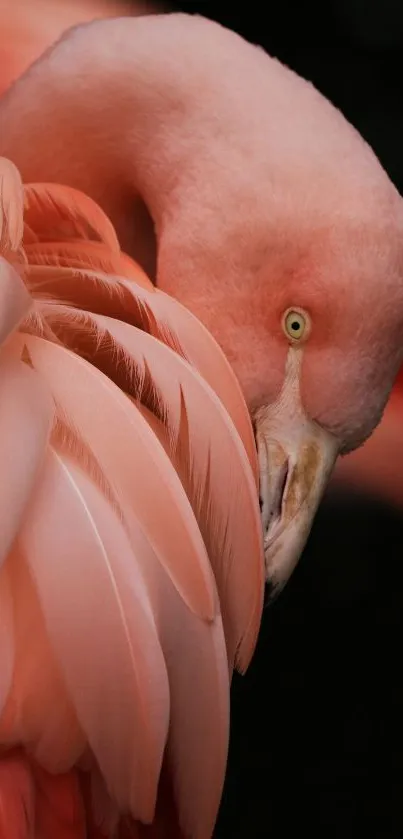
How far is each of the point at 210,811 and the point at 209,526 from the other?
0.61ft

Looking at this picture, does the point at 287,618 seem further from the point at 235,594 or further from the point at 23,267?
the point at 23,267

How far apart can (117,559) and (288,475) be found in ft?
0.74

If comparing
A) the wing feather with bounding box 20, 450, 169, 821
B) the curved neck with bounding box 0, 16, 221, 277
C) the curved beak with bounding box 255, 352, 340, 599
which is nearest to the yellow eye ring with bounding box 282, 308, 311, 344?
the curved beak with bounding box 255, 352, 340, 599

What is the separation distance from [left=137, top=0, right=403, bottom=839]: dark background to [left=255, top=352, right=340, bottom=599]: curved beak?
149mm

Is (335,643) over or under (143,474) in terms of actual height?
under

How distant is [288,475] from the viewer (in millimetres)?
724

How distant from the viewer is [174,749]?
58 cm

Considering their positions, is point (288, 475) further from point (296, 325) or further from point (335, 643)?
point (335, 643)

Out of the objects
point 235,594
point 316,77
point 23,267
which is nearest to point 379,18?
point 316,77

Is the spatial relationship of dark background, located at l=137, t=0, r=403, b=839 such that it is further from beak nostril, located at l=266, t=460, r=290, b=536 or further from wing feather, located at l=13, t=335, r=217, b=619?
wing feather, located at l=13, t=335, r=217, b=619

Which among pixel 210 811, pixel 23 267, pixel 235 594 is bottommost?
pixel 210 811

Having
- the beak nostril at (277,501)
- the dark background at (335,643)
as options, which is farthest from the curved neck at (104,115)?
the beak nostril at (277,501)

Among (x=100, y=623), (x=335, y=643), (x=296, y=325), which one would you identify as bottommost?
(x=335, y=643)

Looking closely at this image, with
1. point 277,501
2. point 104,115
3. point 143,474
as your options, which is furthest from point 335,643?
point 104,115
